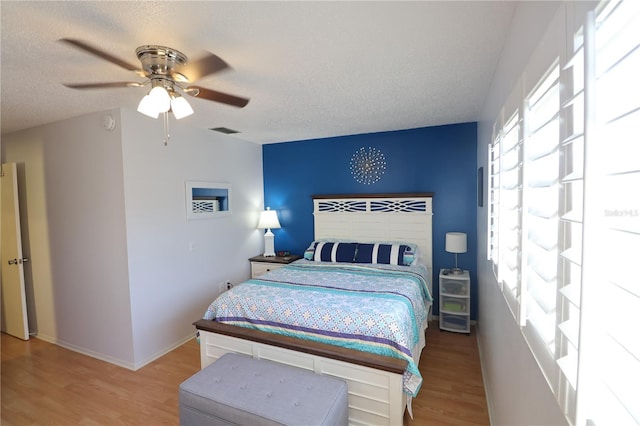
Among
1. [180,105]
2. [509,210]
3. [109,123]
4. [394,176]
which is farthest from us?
[394,176]

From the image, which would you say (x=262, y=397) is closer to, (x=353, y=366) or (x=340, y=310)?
(x=353, y=366)

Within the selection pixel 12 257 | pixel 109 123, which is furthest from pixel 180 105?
pixel 12 257

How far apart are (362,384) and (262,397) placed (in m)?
0.68

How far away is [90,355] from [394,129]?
14.2 ft

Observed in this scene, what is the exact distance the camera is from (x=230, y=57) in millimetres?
1862

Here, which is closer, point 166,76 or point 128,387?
point 166,76

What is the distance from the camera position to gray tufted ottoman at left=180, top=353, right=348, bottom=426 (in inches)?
64.6

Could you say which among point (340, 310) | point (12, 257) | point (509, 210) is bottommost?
point (340, 310)

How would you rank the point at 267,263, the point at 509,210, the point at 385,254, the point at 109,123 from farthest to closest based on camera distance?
the point at 267,263 < the point at 385,254 < the point at 109,123 < the point at 509,210

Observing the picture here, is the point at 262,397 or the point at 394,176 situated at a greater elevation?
the point at 394,176

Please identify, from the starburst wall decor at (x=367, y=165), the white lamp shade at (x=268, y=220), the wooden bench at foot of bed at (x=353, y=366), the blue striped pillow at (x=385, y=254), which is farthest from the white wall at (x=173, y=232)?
the blue striped pillow at (x=385, y=254)

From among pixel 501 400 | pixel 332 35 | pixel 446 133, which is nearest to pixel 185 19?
pixel 332 35

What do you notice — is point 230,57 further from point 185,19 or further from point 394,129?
point 394,129

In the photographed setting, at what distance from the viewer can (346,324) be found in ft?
7.03
